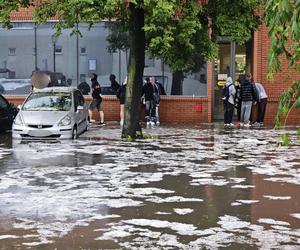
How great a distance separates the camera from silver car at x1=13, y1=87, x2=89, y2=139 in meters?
15.3

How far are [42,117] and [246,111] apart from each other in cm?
822

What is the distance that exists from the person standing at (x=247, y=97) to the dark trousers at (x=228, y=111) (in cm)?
48

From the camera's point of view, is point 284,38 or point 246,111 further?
point 246,111

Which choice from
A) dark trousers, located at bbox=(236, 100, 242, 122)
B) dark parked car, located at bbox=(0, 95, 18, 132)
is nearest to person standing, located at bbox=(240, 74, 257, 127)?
dark trousers, located at bbox=(236, 100, 242, 122)

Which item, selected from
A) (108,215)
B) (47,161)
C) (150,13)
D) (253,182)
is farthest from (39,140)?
(108,215)

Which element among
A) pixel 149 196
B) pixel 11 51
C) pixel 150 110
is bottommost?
pixel 149 196

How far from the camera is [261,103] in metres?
20.6

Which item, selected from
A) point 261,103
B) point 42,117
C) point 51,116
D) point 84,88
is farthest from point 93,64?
point 42,117

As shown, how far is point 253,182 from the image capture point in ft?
32.0

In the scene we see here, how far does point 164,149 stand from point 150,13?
341 cm

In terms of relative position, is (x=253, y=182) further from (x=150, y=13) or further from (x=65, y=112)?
(x=65, y=112)

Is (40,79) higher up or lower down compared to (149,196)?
higher up

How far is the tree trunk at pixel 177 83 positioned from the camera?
2194 centimetres

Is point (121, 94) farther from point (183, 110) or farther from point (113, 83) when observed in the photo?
point (183, 110)
